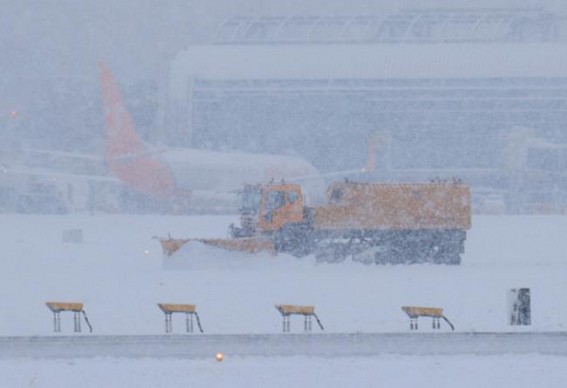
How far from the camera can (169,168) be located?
56469 mm

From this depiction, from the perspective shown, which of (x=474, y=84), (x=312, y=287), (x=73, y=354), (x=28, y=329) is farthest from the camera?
(x=474, y=84)

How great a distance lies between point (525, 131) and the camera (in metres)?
62.5

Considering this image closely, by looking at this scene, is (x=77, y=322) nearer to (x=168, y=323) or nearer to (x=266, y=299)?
(x=168, y=323)

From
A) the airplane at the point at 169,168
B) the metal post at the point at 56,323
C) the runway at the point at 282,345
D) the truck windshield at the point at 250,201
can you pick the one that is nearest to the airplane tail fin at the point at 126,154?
the airplane at the point at 169,168

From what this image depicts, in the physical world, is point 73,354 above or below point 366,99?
below

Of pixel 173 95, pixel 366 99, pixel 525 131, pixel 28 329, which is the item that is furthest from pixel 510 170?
pixel 28 329

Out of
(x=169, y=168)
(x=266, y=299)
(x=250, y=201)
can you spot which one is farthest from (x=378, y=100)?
(x=266, y=299)

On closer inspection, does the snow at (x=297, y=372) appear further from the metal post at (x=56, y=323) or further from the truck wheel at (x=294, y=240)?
the truck wheel at (x=294, y=240)

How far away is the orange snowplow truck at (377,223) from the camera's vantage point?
23234mm

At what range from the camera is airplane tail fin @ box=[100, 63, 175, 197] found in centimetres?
5594

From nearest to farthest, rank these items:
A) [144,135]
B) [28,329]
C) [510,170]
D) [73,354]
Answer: [73,354], [28,329], [510,170], [144,135]

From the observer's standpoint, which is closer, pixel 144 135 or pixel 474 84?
pixel 474 84

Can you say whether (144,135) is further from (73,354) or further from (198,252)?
(73,354)

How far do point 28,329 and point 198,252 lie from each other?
9189 millimetres
